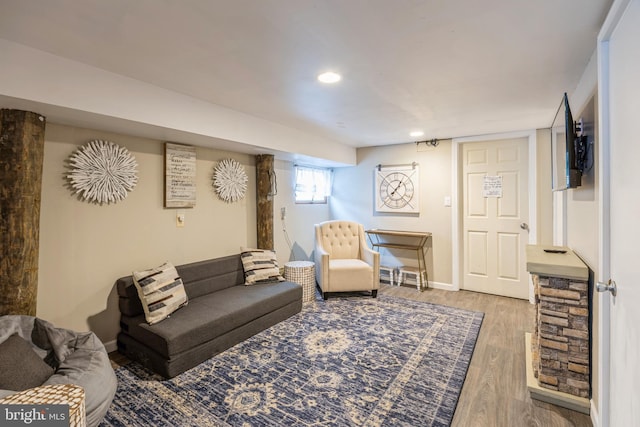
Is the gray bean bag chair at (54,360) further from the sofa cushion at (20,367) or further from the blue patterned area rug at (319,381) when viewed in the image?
the blue patterned area rug at (319,381)

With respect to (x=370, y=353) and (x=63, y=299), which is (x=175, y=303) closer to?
(x=63, y=299)

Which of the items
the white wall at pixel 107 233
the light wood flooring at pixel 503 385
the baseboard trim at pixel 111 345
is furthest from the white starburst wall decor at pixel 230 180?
the light wood flooring at pixel 503 385

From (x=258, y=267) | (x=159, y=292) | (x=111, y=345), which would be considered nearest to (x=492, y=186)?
(x=258, y=267)

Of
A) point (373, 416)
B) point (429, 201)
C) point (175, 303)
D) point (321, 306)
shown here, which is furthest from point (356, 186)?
point (373, 416)

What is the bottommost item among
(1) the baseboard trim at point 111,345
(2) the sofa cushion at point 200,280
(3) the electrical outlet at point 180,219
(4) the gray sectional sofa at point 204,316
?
(1) the baseboard trim at point 111,345

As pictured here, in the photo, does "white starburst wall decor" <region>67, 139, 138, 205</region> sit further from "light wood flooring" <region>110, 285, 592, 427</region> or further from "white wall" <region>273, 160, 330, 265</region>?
"white wall" <region>273, 160, 330, 265</region>

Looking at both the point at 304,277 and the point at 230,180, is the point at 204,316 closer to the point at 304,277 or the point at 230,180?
the point at 304,277

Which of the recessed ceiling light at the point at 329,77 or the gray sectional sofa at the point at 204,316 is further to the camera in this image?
the gray sectional sofa at the point at 204,316

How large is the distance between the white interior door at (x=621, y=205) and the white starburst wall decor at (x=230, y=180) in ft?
10.5

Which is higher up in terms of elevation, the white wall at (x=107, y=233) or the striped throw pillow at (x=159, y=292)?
the white wall at (x=107, y=233)

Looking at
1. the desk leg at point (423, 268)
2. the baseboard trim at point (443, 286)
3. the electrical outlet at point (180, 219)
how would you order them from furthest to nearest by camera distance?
the desk leg at point (423, 268)
the baseboard trim at point (443, 286)
the electrical outlet at point (180, 219)

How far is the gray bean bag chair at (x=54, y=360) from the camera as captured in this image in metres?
1.61

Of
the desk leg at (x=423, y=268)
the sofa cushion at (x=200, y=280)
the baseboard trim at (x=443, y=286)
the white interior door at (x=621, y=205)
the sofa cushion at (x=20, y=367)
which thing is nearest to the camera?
the white interior door at (x=621, y=205)

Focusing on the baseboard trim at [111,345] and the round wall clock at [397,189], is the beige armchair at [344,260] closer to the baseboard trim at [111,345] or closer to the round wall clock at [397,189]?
the round wall clock at [397,189]
